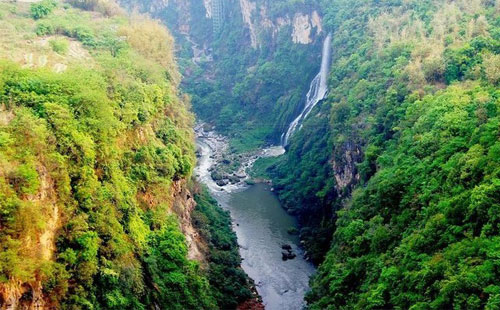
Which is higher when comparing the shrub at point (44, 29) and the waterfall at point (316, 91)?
the shrub at point (44, 29)

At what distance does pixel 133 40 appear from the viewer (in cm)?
4325

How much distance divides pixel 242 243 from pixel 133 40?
1936 centimetres

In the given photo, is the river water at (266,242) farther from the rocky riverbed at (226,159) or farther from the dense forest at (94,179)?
the dense forest at (94,179)

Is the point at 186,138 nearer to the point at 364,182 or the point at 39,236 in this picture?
the point at 364,182

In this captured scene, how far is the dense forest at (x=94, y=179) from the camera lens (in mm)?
21516

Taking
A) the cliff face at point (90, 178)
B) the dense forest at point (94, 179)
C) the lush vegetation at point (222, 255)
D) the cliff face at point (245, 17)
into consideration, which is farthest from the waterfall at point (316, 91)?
Result: the cliff face at point (90, 178)

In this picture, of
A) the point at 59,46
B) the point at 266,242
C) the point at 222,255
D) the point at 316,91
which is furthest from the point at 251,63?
the point at 59,46

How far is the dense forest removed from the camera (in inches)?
847

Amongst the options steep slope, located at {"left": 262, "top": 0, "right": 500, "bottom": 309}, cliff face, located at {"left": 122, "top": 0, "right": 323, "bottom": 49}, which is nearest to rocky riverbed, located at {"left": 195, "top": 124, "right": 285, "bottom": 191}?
steep slope, located at {"left": 262, "top": 0, "right": 500, "bottom": 309}

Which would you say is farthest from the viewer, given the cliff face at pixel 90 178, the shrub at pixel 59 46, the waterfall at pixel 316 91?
the waterfall at pixel 316 91

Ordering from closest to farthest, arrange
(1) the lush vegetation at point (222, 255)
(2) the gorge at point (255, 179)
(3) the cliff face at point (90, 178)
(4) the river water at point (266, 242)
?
(3) the cliff face at point (90, 178) → (2) the gorge at point (255, 179) → (1) the lush vegetation at point (222, 255) → (4) the river water at point (266, 242)

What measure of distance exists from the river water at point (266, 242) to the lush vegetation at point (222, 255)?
4.86 feet

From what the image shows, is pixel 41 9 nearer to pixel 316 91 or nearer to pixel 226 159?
pixel 226 159

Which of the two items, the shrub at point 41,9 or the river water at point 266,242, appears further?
the shrub at point 41,9
